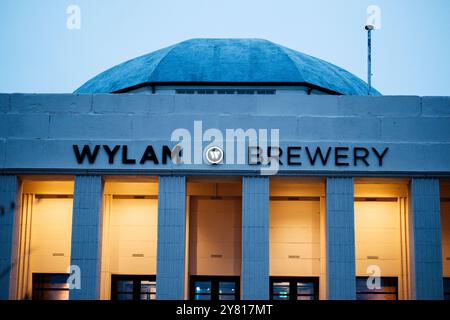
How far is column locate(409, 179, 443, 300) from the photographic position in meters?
30.2

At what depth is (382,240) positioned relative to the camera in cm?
3509

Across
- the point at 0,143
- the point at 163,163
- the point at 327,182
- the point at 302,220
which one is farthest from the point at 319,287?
the point at 0,143

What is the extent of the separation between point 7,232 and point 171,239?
6.42m

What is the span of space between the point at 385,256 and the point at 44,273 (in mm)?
15134

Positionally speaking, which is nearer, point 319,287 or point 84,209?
point 84,209

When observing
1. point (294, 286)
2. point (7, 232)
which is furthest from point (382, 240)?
point (7, 232)

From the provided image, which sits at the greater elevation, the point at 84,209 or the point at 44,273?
the point at 84,209

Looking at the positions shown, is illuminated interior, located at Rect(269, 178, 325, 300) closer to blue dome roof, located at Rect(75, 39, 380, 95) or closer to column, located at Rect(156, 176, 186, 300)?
column, located at Rect(156, 176, 186, 300)

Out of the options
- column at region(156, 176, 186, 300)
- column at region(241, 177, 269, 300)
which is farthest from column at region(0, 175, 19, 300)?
column at region(241, 177, 269, 300)

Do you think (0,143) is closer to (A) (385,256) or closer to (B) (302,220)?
(B) (302,220)

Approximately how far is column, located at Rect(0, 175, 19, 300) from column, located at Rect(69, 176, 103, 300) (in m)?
2.42

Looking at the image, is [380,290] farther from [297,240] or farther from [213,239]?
[213,239]

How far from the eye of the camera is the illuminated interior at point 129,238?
34562 mm
